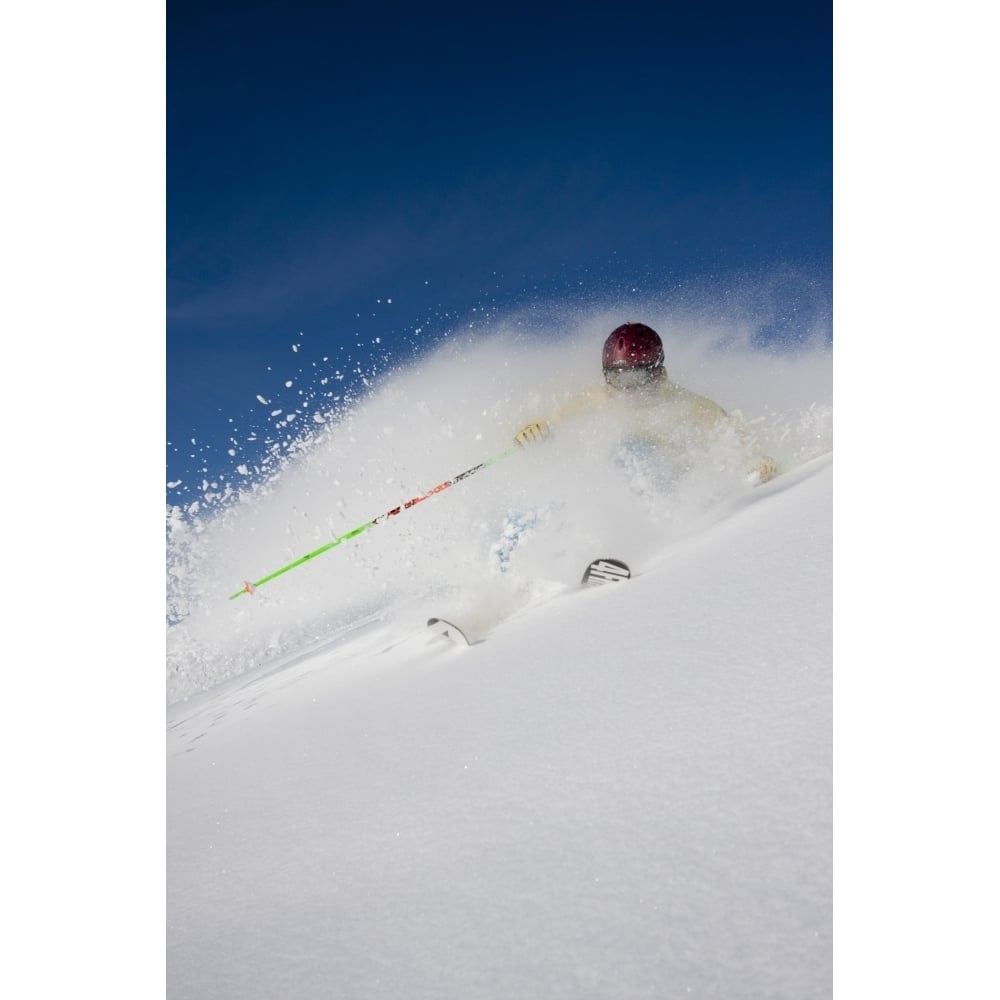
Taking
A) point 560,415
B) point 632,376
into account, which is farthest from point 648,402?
point 560,415

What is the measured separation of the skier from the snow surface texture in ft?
0.14

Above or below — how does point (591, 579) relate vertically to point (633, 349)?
below

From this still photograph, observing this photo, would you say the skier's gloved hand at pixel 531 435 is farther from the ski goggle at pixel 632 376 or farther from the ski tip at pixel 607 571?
the ski tip at pixel 607 571

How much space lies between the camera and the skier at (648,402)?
2162mm

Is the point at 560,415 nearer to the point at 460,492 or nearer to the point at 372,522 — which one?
the point at 460,492

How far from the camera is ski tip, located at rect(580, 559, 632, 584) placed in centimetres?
174

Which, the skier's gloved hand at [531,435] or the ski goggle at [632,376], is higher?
the ski goggle at [632,376]

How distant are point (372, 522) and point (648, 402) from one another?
31.3 inches

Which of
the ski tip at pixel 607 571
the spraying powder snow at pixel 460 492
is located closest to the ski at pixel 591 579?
the ski tip at pixel 607 571

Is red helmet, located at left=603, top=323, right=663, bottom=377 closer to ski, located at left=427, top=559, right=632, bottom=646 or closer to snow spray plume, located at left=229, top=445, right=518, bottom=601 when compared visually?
snow spray plume, located at left=229, top=445, right=518, bottom=601

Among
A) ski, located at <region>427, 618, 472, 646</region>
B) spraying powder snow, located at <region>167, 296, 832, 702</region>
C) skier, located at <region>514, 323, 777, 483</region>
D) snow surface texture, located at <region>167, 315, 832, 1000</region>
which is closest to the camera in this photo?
snow surface texture, located at <region>167, 315, 832, 1000</region>

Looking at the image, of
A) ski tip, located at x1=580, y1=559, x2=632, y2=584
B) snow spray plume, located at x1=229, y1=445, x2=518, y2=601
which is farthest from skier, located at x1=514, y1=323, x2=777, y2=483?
ski tip, located at x1=580, y1=559, x2=632, y2=584

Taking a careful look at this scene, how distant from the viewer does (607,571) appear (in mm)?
1770

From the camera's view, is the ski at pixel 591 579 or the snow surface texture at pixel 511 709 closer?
the snow surface texture at pixel 511 709
